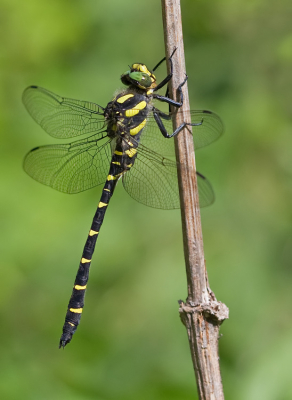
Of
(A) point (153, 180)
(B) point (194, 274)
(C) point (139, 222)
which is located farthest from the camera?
(C) point (139, 222)

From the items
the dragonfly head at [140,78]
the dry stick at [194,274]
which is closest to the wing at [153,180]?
the dragonfly head at [140,78]

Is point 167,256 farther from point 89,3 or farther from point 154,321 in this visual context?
point 89,3

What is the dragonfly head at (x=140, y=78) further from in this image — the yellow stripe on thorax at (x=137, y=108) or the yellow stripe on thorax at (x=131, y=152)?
the yellow stripe on thorax at (x=131, y=152)

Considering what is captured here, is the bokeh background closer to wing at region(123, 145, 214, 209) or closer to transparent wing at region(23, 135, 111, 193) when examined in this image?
transparent wing at region(23, 135, 111, 193)

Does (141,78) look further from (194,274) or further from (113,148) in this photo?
(194,274)

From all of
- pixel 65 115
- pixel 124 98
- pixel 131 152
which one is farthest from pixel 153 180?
pixel 65 115

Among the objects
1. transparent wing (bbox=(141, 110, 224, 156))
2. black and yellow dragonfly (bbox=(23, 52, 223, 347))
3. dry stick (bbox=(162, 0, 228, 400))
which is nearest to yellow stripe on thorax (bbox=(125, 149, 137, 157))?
black and yellow dragonfly (bbox=(23, 52, 223, 347))
